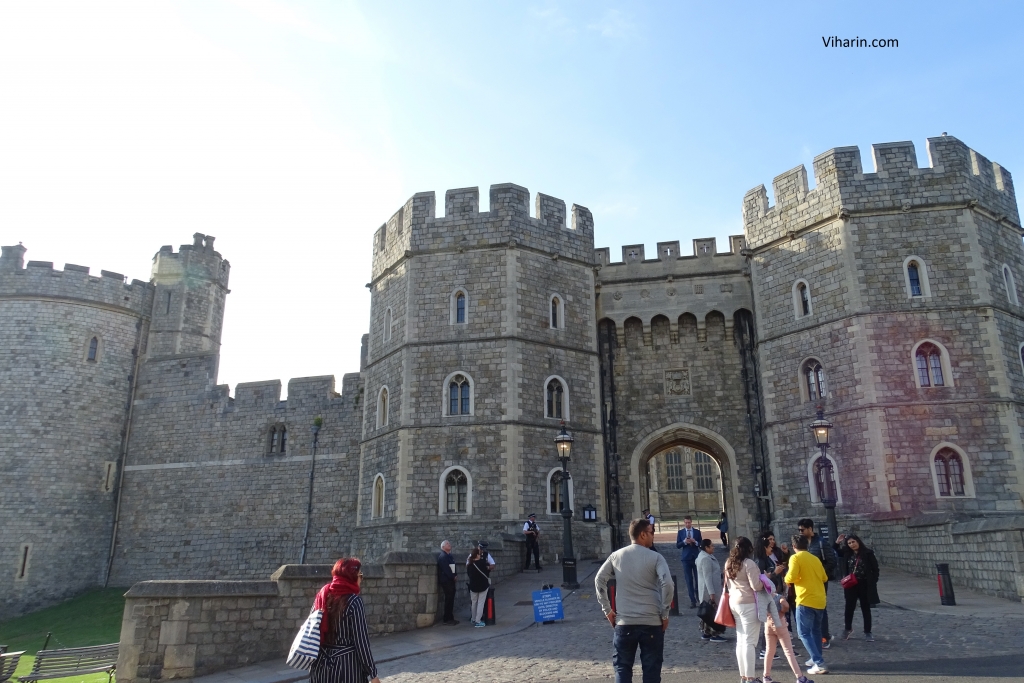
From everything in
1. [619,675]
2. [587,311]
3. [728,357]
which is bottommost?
[619,675]

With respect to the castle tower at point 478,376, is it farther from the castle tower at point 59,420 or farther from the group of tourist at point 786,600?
the castle tower at point 59,420

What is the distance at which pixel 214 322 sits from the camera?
28.8m

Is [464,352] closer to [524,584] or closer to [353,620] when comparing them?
[524,584]

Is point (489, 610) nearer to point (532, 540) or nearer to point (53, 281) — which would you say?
point (532, 540)

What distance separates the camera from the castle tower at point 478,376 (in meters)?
18.6

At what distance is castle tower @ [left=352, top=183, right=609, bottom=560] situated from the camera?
1864 centimetres

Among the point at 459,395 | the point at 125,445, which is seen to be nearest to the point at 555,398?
the point at 459,395

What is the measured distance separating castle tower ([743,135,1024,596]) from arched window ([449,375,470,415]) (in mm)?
7713

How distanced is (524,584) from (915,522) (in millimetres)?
7806

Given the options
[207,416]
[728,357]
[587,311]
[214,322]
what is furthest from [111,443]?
[728,357]

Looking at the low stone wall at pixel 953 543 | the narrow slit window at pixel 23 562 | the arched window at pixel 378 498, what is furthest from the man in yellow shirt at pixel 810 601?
the narrow slit window at pixel 23 562

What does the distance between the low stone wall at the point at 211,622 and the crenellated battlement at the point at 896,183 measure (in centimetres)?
1420

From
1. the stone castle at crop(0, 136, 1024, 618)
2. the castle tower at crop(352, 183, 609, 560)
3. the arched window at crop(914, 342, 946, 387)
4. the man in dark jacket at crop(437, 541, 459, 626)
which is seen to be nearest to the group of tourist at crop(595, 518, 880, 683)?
the man in dark jacket at crop(437, 541, 459, 626)

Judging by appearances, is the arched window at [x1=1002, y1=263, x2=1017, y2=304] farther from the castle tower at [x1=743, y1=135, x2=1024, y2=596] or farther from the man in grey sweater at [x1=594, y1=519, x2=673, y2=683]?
the man in grey sweater at [x1=594, y1=519, x2=673, y2=683]
